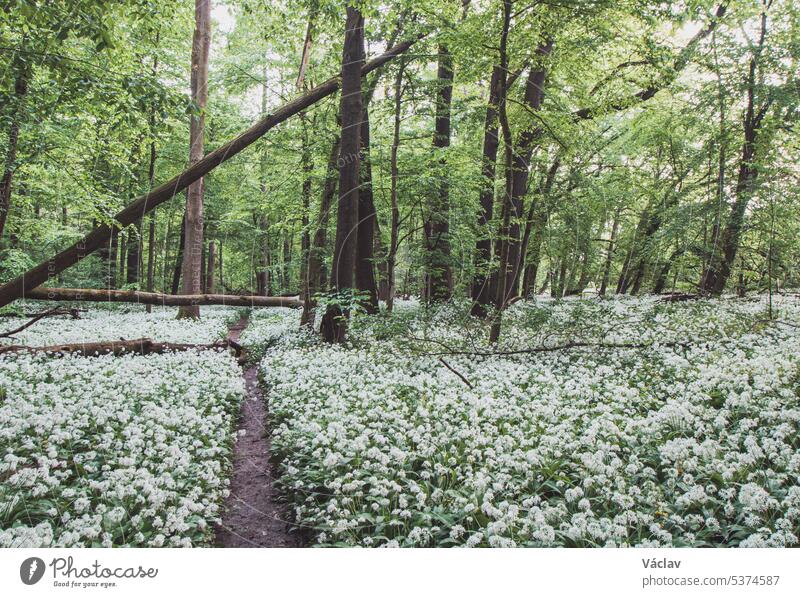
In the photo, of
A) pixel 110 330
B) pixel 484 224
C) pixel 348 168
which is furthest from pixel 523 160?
pixel 110 330

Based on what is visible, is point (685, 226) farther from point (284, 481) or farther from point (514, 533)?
point (284, 481)

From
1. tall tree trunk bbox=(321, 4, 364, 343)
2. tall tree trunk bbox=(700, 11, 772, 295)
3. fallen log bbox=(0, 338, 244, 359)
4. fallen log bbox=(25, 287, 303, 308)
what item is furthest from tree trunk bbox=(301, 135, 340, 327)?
tall tree trunk bbox=(700, 11, 772, 295)

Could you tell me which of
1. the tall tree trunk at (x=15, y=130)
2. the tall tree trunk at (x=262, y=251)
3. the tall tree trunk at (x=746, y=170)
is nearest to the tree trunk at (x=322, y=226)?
the tall tree trunk at (x=262, y=251)

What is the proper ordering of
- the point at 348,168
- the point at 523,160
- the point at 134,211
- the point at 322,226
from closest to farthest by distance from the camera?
the point at 134,211, the point at 348,168, the point at 523,160, the point at 322,226

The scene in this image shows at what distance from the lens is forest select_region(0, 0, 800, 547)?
3.44 meters

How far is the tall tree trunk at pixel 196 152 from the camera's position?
13305mm

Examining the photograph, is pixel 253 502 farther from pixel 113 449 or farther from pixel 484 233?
pixel 484 233

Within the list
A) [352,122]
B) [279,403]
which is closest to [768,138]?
[352,122]

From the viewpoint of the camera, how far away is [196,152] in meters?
13.3

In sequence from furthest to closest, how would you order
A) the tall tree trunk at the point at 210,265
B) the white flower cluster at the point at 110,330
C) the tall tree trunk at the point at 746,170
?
the tall tree trunk at the point at 210,265, the white flower cluster at the point at 110,330, the tall tree trunk at the point at 746,170

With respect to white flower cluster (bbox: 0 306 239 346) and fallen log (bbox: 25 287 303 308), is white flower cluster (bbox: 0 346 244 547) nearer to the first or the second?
fallen log (bbox: 25 287 303 308)

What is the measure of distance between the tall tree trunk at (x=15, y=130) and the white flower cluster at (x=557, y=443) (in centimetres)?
544

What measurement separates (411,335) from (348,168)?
13.5 feet

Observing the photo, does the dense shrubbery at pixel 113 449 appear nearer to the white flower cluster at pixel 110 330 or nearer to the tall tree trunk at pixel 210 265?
the white flower cluster at pixel 110 330
